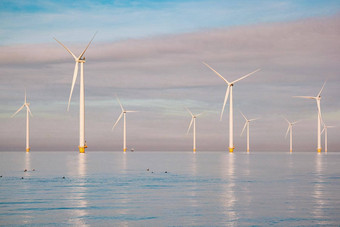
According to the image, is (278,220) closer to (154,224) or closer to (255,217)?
(255,217)

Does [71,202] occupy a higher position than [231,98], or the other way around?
[231,98]

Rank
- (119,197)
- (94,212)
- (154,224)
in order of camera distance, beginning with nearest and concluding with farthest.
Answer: (154,224)
(94,212)
(119,197)

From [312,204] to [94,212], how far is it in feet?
48.9

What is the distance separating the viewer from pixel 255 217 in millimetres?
30578

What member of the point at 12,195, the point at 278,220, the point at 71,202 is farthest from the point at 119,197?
the point at 278,220

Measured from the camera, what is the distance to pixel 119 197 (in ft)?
136

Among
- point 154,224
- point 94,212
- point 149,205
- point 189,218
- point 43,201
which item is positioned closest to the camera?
point 154,224

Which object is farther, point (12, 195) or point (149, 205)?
point (12, 195)

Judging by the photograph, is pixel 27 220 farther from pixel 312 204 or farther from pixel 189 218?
pixel 312 204

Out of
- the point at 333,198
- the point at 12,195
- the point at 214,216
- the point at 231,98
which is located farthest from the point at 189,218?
the point at 231,98

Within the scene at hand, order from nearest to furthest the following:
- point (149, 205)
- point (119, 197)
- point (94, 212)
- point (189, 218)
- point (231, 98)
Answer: point (189, 218)
point (94, 212)
point (149, 205)
point (119, 197)
point (231, 98)

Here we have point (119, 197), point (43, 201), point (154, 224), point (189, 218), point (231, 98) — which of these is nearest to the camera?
point (154, 224)

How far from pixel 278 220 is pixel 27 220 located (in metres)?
13.8

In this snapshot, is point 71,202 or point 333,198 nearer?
point 71,202
